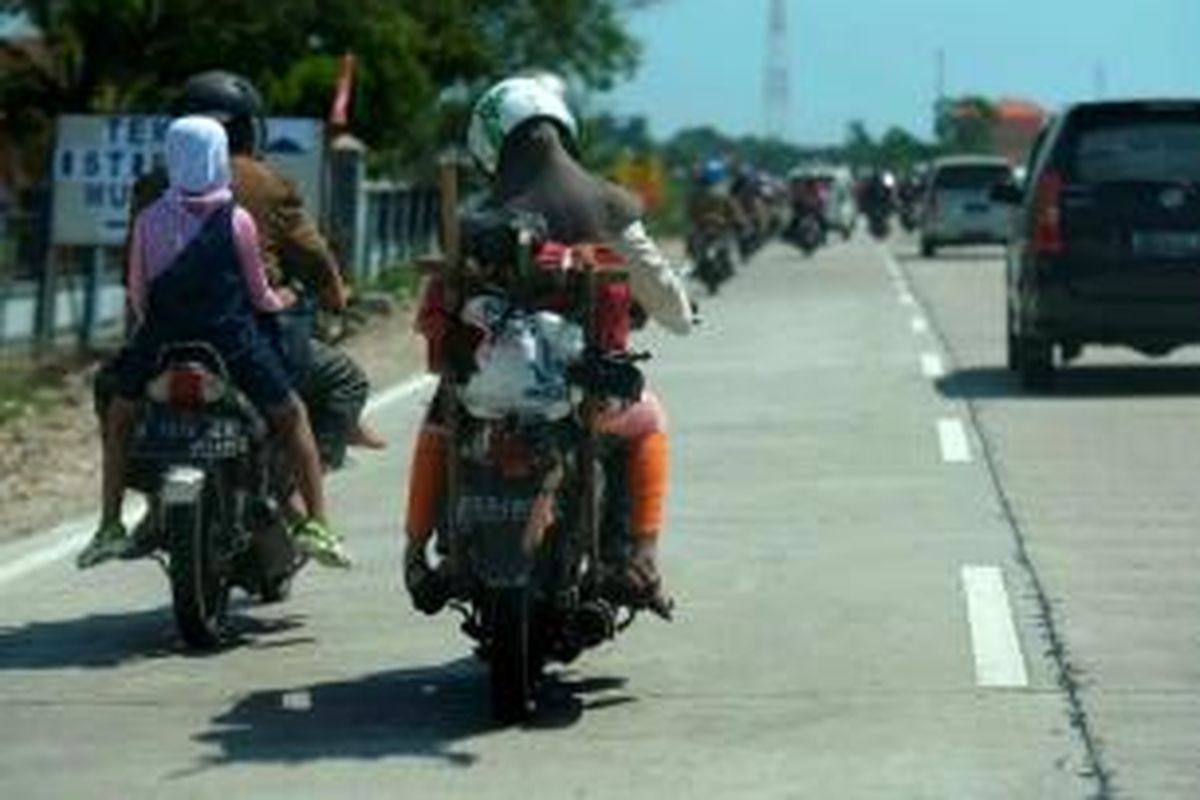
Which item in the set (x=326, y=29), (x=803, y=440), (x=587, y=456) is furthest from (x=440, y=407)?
(x=326, y=29)

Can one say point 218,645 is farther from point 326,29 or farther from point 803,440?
point 326,29

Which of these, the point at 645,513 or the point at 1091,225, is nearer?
the point at 645,513

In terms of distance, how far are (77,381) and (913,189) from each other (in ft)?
170

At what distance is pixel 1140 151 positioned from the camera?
18.8 metres

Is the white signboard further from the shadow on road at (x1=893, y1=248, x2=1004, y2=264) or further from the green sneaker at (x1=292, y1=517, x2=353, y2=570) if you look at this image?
the shadow on road at (x1=893, y1=248, x2=1004, y2=264)

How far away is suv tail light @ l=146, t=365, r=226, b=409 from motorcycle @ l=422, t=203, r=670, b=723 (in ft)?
3.71

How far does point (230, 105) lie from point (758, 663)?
8.63ft

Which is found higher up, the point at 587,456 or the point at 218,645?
the point at 587,456

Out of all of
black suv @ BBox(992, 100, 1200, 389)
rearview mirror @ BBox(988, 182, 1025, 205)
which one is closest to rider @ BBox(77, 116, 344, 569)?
black suv @ BBox(992, 100, 1200, 389)

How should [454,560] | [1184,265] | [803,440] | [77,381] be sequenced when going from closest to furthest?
[454,560] → [803,440] → [1184,265] → [77,381]

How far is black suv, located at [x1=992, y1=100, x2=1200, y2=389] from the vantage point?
1858 cm

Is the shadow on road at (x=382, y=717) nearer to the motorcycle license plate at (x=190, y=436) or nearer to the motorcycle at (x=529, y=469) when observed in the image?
the motorcycle at (x=529, y=469)

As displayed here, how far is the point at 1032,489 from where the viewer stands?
1388cm

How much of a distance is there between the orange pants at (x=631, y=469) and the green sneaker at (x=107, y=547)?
4.41ft
